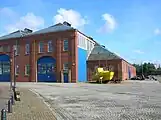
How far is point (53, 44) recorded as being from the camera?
57688 millimetres

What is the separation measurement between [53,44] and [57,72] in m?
5.38

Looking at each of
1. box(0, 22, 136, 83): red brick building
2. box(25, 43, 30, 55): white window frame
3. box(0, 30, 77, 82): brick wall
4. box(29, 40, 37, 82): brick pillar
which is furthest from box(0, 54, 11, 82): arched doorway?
box(29, 40, 37, 82): brick pillar

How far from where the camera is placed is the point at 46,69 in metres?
58.3

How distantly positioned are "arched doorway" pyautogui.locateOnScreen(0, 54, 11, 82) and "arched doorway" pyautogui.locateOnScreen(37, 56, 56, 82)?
846 cm

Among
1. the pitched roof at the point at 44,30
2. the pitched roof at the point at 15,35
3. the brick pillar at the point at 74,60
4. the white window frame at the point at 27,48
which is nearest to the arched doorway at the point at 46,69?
the white window frame at the point at 27,48

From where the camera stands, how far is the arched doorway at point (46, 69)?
5738 centimetres

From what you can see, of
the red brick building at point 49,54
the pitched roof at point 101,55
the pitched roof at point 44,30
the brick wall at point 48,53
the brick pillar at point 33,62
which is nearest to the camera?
the brick wall at point 48,53

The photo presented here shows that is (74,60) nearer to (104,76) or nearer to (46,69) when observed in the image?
(104,76)

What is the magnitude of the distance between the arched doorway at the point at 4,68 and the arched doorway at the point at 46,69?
27.7 ft

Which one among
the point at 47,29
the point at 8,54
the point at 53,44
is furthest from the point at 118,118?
the point at 8,54

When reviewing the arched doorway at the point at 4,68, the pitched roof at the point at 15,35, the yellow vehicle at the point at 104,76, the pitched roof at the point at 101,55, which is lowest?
the yellow vehicle at the point at 104,76

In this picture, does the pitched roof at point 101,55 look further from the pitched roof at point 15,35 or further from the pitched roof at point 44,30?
the pitched roof at point 15,35

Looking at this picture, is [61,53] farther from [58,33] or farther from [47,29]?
[47,29]

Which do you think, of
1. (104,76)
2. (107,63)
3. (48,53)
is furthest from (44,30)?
(104,76)
